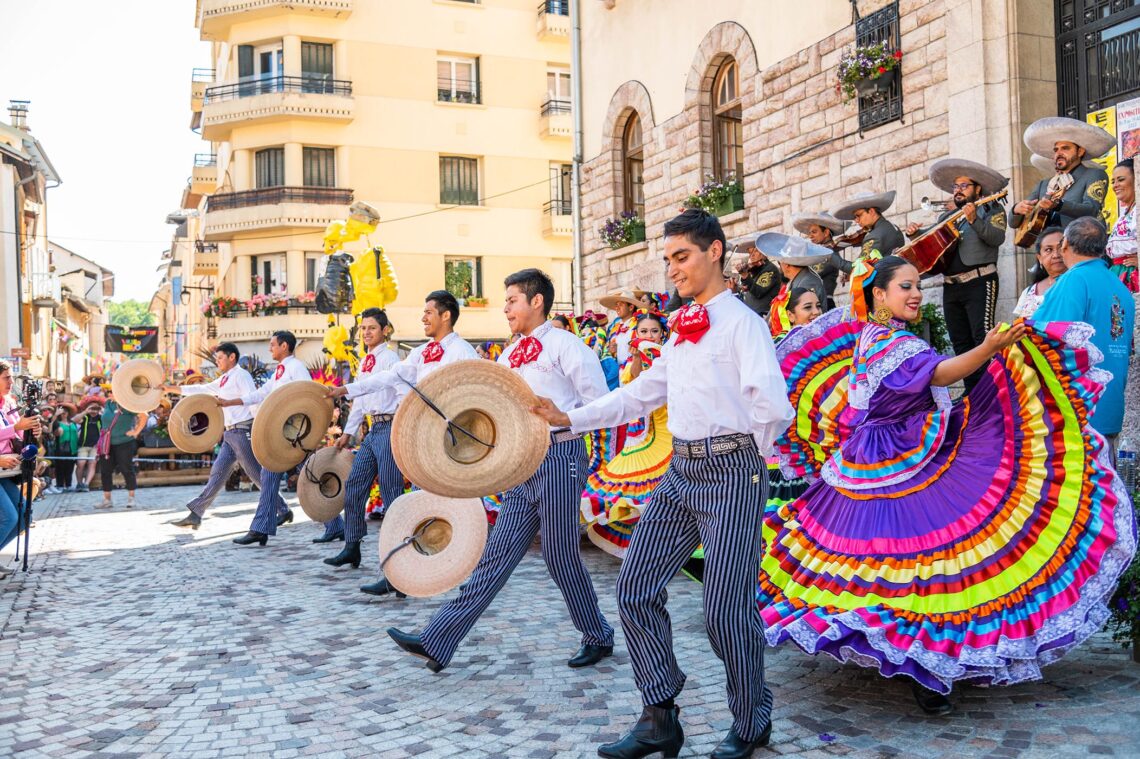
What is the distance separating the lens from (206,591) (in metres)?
8.02

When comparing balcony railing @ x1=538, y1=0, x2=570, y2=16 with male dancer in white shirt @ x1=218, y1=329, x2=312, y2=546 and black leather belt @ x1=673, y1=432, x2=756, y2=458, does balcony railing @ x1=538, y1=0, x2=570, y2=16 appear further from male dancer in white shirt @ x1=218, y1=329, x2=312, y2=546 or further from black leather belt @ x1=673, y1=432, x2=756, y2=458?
black leather belt @ x1=673, y1=432, x2=756, y2=458

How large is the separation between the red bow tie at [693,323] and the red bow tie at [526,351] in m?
1.67

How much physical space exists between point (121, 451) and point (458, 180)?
1982 centimetres

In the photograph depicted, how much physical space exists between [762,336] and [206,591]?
5.72 m

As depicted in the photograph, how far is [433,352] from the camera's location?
24.0ft

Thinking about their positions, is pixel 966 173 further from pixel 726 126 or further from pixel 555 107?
pixel 555 107

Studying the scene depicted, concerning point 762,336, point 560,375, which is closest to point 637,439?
point 560,375

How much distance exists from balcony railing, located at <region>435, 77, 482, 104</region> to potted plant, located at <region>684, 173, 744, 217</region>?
2081 centimetres

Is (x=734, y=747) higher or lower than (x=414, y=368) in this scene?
lower

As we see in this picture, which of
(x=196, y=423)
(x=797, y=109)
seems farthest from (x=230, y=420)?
(x=797, y=109)

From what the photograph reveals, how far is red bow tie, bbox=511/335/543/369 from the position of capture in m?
5.66

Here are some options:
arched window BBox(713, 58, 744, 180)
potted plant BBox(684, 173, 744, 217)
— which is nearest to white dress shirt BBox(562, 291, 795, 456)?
potted plant BBox(684, 173, 744, 217)

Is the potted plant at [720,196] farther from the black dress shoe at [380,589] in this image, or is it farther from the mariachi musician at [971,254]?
the black dress shoe at [380,589]

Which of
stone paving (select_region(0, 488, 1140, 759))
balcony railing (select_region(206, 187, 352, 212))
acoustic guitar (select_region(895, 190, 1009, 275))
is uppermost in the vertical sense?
balcony railing (select_region(206, 187, 352, 212))
